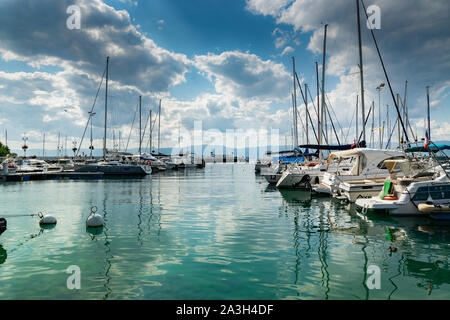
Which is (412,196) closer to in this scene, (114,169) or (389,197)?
(389,197)

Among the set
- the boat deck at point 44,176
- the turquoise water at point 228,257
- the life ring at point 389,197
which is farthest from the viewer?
the boat deck at point 44,176

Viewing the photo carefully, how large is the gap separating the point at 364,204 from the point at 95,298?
51.9ft

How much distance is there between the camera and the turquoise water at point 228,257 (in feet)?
24.5

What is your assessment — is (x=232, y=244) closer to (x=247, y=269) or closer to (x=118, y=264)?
(x=247, y=269)

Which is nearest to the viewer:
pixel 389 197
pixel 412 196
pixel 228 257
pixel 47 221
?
pixel 228 257

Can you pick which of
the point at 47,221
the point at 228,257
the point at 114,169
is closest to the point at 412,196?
the point at 228,257

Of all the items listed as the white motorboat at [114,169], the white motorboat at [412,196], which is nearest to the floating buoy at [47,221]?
the white motorboat at [412,196]

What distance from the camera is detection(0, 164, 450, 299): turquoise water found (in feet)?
24.5

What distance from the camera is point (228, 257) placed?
10109mm

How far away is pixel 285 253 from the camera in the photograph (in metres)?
10.4

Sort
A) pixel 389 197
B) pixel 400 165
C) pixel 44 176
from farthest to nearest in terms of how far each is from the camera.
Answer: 1. pixel 44 176
2. pixel 400 165
3. pixel 389 197

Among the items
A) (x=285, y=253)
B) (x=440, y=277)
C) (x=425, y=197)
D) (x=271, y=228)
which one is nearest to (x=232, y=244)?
(x=285, y=253)

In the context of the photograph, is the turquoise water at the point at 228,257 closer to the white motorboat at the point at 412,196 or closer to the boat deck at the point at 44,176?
the white motorboat at the point at 412,196

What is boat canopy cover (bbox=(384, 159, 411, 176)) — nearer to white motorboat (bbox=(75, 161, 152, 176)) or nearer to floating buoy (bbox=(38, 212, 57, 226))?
floating buoy (bbox=(38, 212, 57, 226))
